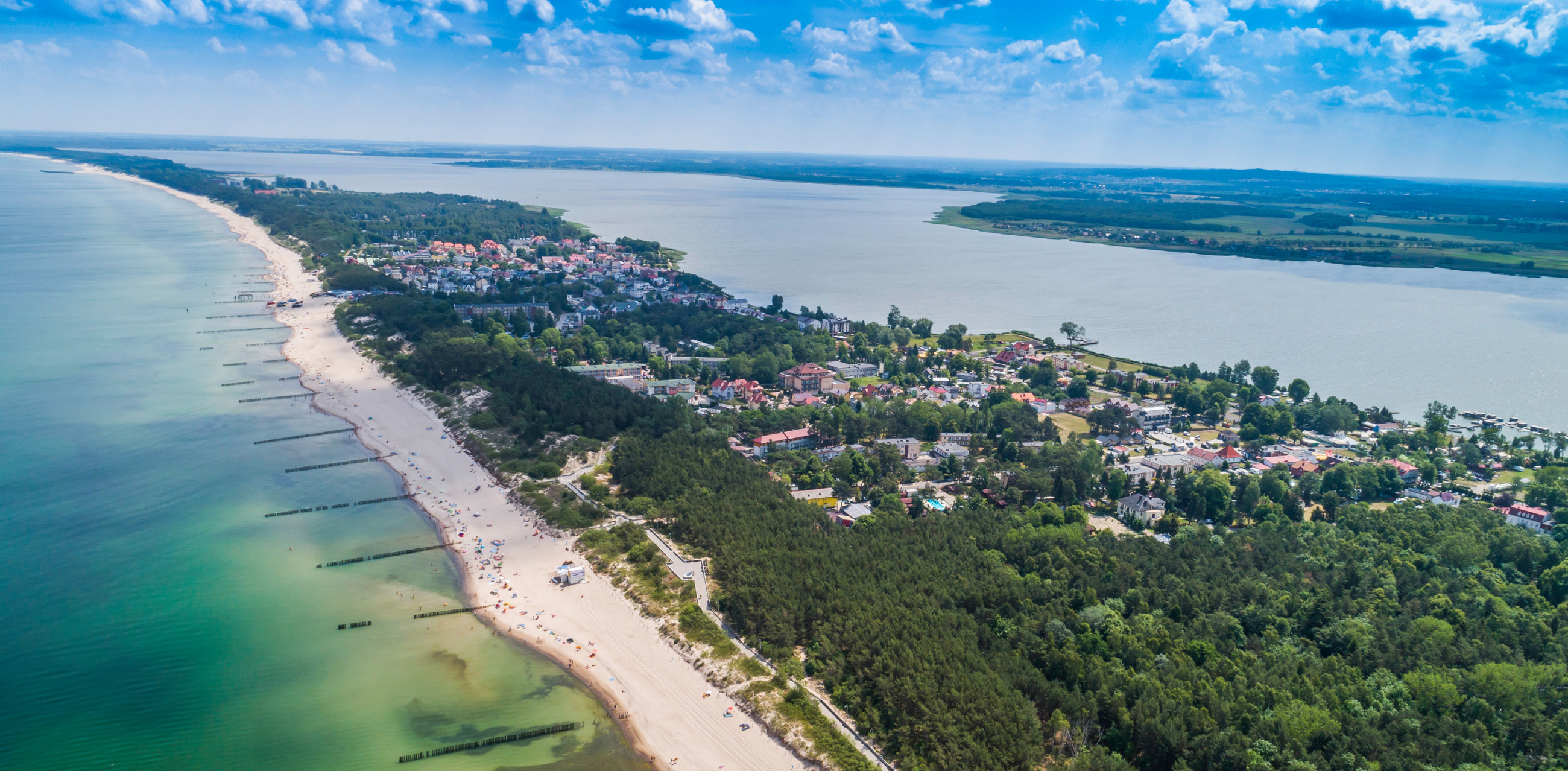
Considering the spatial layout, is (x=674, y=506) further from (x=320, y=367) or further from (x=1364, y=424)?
(x=1364, y=424)

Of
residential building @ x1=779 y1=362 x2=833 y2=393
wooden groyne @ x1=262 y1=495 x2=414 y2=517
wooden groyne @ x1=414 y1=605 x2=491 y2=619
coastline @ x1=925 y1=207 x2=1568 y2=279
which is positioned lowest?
wooden groyne @ x1=414 y1=605 x2=491 y2=619

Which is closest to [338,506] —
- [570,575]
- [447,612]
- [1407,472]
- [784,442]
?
[447,612]

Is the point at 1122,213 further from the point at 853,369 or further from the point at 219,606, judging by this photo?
the point at 219,606

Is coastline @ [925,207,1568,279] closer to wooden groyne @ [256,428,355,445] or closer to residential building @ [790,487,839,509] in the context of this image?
residential building @ [790,487,839,509]

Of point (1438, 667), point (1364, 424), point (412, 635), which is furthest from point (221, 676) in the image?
point (1364, 424)

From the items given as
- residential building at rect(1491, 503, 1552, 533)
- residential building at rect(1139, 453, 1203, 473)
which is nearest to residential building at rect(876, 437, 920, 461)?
residential building at rect(1139, 453, 1203, 473)
